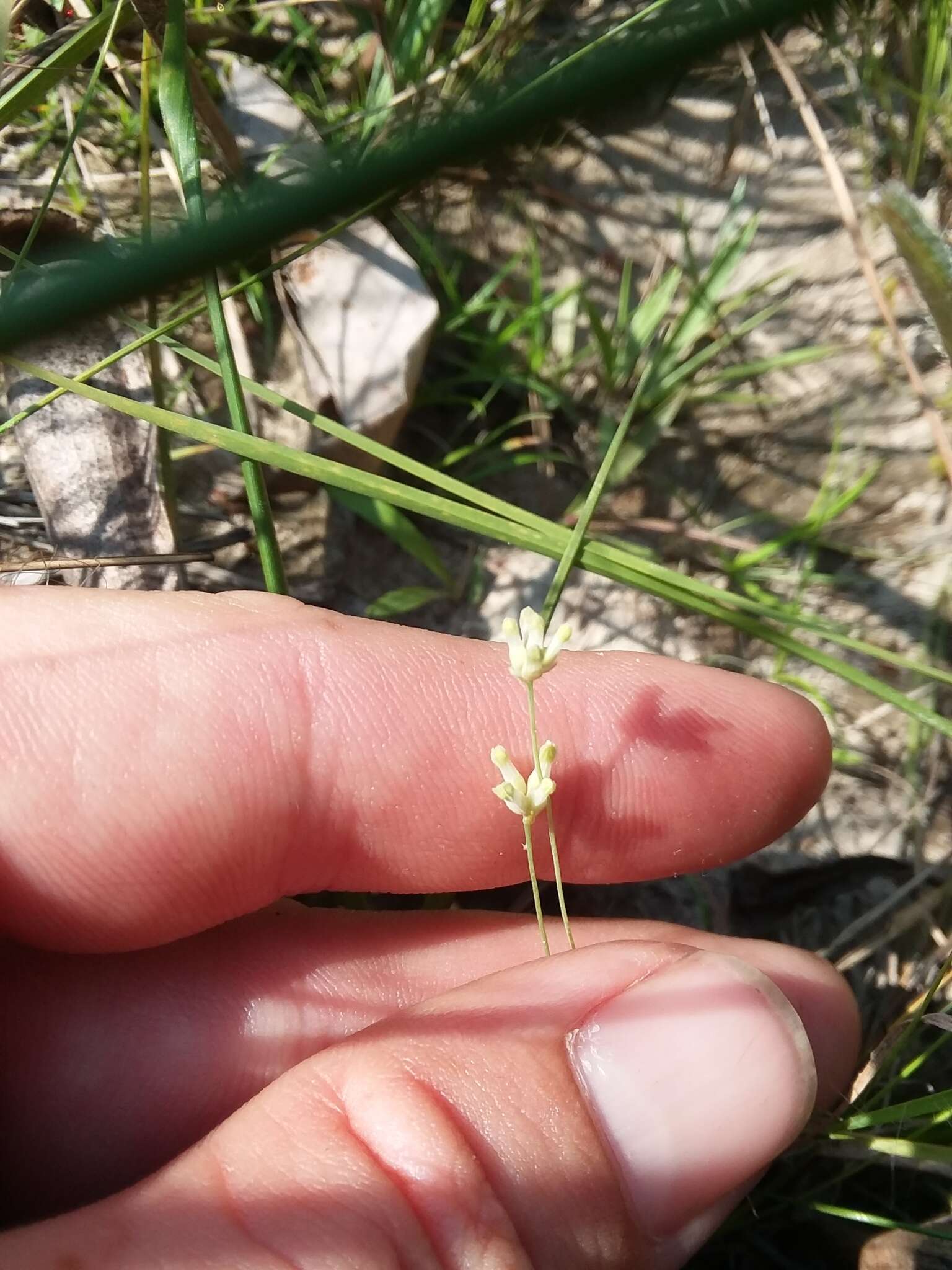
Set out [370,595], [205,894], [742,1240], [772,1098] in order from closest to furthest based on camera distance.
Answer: [772,1098] < [205,894] < [742,1240] < [370,595]

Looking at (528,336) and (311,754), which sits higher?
(528,336)

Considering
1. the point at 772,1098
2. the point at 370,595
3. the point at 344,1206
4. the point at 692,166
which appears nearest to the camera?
the point at 344,1206

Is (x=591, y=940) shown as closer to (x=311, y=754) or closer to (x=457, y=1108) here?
(x=457, y=1108)

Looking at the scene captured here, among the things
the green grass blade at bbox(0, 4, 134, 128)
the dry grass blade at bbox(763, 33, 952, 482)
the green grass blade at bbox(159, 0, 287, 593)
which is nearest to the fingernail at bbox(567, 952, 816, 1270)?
the green grass blade at bbox(159, 0, 287, 593)

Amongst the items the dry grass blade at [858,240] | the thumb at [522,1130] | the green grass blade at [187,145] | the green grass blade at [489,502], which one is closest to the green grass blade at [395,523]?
the green grass blade at [489,502]

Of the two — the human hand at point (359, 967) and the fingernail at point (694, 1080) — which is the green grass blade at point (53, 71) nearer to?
the human hand at point (359, 967)

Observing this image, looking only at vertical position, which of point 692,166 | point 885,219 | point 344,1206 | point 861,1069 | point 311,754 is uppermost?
point 692,166

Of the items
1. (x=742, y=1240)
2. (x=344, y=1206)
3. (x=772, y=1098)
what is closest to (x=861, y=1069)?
(x=742, y=1240)
